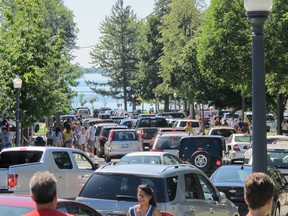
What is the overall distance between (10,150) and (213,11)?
899 inches

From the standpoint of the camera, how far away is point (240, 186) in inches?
630

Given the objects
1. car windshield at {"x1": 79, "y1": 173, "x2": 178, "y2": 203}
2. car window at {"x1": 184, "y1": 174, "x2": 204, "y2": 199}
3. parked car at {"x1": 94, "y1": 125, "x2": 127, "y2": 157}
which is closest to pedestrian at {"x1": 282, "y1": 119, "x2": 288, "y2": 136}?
parked car at {"x1": 94, "y1": 125, "x2": 127, "y2": 157}

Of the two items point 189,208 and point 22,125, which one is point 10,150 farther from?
point 22,125

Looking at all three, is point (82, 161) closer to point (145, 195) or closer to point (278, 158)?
point (278, 158)

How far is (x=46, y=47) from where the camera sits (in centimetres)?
3256

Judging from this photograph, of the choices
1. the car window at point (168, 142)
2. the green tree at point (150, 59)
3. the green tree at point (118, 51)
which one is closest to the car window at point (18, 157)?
the car window at point (168, 142)

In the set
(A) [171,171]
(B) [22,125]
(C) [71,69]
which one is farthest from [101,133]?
(A) [171,171]

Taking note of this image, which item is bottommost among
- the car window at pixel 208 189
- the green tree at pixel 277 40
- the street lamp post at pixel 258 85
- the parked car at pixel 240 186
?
the parked car at pixel 240 186

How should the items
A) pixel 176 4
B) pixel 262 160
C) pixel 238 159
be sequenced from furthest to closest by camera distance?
pixel 176 4 → pixel 238 159 → pixel 262 160

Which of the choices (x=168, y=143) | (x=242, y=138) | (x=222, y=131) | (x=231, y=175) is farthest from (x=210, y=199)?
(x=222, y=131)

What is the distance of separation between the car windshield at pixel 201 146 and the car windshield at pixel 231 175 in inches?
269

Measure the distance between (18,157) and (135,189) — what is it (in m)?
8.08

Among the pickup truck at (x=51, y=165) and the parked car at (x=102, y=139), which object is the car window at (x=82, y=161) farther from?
the parked car at (x=102, y=139)

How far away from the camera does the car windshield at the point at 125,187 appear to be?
A: 428 inches
